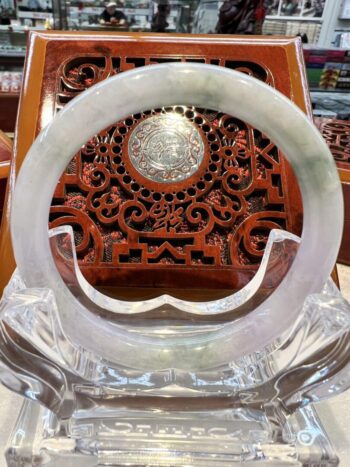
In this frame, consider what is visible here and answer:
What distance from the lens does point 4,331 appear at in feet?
1.55

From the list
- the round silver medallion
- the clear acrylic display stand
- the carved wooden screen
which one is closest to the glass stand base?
the clear acrylic display stand

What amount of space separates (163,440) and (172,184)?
434mm

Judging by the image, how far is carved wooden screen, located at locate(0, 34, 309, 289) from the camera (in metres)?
0.77

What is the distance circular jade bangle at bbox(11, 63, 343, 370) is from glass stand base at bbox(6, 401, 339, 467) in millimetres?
67

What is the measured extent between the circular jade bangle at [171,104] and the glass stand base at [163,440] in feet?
0.22

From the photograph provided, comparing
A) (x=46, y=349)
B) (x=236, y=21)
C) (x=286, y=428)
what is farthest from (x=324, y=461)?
(x=236, y=21)

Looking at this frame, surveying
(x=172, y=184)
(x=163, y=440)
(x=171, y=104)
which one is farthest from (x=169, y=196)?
(x=163, y=440)

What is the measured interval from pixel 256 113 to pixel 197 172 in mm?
315

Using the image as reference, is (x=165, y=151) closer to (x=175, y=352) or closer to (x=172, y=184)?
(x=172, y=184)

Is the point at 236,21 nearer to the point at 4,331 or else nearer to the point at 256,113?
the point at 256,113

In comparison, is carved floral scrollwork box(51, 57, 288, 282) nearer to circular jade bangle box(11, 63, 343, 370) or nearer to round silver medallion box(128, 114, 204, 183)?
round silver medallion box(128, 114, 204, 183)

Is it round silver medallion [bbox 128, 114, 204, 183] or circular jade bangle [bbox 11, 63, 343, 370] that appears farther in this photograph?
round silver medallion [bbox 128, 114, 204, 183]

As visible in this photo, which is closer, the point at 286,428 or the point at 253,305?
the point at 286,428

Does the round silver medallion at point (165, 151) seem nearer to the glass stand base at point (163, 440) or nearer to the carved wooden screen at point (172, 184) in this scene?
the carved wooden screen at point (172, 184)
